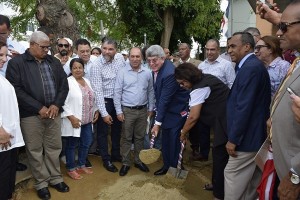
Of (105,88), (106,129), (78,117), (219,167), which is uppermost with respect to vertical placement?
(105,88)

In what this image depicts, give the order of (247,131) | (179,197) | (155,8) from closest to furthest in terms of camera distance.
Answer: (247,131), (179,197), (155,8)

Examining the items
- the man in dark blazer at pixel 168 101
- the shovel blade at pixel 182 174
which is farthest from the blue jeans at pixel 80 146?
the shovel blade at pixel 182 174

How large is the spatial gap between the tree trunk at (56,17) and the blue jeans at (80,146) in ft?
8.53

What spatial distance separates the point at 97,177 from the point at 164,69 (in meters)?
1.80

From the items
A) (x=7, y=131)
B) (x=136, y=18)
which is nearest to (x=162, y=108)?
(x=7, y=131)

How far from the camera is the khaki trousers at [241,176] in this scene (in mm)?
3258

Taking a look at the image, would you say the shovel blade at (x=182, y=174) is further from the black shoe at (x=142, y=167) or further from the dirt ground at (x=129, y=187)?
the black shoe at (x=142, y=167)

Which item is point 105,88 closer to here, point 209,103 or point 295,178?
point 209,103

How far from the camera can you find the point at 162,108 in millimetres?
4445

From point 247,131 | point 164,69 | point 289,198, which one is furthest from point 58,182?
point 289,198

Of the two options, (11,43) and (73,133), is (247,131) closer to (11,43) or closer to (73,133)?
(73,133)

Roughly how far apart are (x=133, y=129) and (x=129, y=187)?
94 centimetres

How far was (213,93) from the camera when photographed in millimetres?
3965

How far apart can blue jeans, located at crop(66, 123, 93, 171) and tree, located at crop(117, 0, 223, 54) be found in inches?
518
